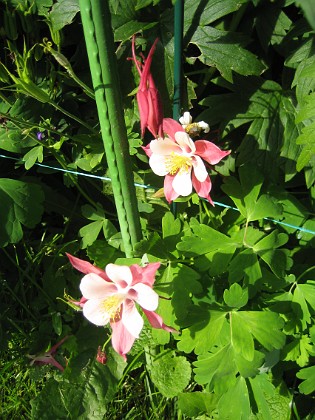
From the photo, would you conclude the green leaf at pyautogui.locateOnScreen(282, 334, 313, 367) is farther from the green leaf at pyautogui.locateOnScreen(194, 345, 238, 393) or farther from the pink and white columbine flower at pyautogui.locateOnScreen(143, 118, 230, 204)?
the pink and white columbine flower at pyautogui.locateOnScreen(143, 118, 230, 204)

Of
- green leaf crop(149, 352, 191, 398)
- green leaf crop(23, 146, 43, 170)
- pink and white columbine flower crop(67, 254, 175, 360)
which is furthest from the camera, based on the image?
green leaf crop(149, 352, 191, 398)

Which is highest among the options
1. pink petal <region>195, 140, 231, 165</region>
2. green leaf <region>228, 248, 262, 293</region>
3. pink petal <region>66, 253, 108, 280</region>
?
pink petal <region>195, 140, 231, 165</region>

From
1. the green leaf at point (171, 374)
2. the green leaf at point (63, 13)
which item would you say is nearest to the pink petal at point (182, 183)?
the green leaf at point (63, 13)

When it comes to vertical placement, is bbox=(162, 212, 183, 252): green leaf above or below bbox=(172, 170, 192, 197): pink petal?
below

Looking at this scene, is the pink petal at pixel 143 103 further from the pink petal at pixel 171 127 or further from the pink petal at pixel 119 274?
the pink petal at pixel 119 274

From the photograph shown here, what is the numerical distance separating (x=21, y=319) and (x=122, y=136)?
0.90m

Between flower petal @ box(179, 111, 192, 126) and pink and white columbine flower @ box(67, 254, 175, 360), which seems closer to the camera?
pink and white columbine flower @ box(67, 254, 175, 360)

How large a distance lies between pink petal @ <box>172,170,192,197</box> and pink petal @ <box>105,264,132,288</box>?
0.22 metres

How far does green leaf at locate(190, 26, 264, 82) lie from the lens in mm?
1192

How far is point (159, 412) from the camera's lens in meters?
1.53

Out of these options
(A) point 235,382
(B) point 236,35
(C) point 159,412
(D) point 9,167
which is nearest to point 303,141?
(B) point 236,35

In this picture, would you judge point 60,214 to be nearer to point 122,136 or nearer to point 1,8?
point 1,8

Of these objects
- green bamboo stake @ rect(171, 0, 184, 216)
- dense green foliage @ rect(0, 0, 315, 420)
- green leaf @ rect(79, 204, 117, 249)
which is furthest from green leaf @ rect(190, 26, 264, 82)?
green leaf @ rect(79, 204, 117, 249)

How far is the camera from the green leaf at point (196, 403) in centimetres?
142
